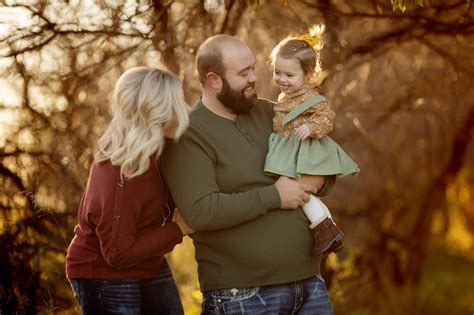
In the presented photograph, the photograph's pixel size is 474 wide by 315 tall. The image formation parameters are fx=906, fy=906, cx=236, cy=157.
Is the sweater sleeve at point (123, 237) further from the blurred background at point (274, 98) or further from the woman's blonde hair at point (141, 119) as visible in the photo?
the blurred background at point (274, 98)

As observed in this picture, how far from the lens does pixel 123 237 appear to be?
352 cm

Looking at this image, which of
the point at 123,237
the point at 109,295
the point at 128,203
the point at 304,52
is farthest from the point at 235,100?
the point at 109,295

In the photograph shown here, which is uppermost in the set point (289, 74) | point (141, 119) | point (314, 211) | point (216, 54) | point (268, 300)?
point (216, 54)

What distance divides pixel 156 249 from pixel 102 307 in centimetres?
32

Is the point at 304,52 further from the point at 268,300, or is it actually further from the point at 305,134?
the point at 268,300

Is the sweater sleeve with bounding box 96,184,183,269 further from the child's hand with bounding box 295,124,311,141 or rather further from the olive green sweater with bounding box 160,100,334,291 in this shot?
the child's hand with bounding box 295,124,311,141

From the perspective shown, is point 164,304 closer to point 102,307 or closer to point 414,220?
point 102,307

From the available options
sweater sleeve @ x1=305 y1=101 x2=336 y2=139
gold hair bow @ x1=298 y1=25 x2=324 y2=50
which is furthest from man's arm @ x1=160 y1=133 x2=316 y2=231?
gold hair bow @ x1=298 y1=25 x2=324 y2=50

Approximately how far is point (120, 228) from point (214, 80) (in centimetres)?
84

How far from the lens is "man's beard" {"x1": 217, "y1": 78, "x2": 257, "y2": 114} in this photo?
3895mm

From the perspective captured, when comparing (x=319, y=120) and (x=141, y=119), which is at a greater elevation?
(x=141, y=119)

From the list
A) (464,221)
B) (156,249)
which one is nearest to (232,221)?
(156,249)

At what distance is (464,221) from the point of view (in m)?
7.06

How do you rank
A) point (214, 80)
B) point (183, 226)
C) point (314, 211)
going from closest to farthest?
1. point (183, 226)
2. point (314, 211)
3. point (214, 80)
